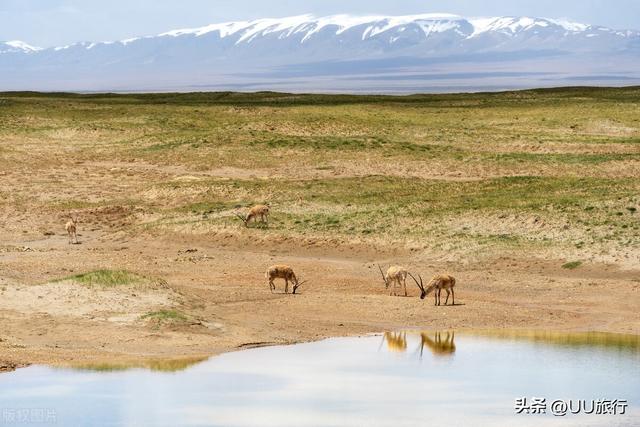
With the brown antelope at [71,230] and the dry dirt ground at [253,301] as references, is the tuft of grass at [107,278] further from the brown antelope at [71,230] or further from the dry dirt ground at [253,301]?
the brown antelope at [71,230]

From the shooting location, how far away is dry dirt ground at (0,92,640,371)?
2852 cm

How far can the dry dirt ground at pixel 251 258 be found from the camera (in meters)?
28.5

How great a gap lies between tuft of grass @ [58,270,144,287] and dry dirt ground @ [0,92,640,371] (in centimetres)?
23

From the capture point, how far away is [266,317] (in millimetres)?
30625

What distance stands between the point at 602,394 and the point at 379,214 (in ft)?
74.1

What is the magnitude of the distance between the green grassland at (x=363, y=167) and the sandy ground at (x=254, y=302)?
2029 millimetres

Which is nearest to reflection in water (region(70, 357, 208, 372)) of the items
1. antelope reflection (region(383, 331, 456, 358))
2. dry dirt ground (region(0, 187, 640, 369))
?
dry dirt ground (region(0, 187, 640, 369))

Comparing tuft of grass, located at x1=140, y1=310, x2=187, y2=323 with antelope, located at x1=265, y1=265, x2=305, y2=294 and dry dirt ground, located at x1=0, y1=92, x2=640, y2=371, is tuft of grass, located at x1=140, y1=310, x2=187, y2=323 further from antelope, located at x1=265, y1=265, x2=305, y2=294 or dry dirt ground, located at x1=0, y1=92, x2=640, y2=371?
antelope, located at x1=265, y1=265, x2=305, y2=294

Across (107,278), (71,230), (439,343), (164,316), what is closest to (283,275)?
(107,278)

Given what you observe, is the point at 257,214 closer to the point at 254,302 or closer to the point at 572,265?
the point at 572,265

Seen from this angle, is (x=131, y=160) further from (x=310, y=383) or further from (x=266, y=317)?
(x=310, y=383)

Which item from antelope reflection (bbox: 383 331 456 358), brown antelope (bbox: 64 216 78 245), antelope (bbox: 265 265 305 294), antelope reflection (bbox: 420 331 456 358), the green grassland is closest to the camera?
antelope reflection (bbox: 420 331 456 358)

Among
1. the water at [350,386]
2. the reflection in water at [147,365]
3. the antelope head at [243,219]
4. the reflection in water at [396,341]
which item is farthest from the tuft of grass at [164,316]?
the antelope head at [243,219]

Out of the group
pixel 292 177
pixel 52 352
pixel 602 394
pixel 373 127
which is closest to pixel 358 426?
pixel 602 394
